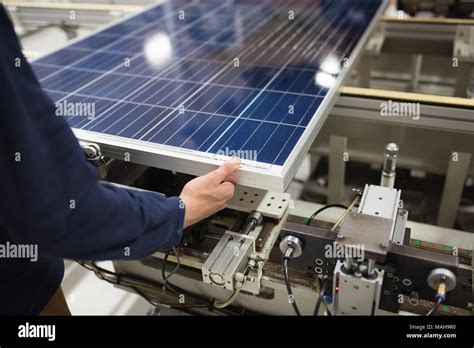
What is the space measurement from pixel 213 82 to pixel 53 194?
3.20 feet

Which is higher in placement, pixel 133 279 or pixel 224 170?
pixel 224 170

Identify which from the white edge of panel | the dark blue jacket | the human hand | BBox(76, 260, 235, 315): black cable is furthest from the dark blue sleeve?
BBox(76, 260, 235, 315): black cable

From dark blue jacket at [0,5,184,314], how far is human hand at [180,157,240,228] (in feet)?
0.32

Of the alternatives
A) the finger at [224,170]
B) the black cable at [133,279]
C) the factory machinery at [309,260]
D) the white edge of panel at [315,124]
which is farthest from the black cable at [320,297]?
the black cable at [133,279]

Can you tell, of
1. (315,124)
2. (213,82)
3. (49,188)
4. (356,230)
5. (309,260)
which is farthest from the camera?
(213,82)

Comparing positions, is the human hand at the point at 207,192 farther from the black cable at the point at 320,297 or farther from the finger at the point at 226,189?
the black cable at the point at 320,297

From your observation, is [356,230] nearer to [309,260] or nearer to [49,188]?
[309,260]

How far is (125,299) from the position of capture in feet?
7.79

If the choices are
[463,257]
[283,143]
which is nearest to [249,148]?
[283,143]

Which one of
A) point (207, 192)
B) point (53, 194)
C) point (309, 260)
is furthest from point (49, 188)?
point (309, 260)

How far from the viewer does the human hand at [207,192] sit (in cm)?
114

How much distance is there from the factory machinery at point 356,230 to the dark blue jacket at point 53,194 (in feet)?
0.92

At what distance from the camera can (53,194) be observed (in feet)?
2.72

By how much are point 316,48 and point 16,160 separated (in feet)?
5.00
